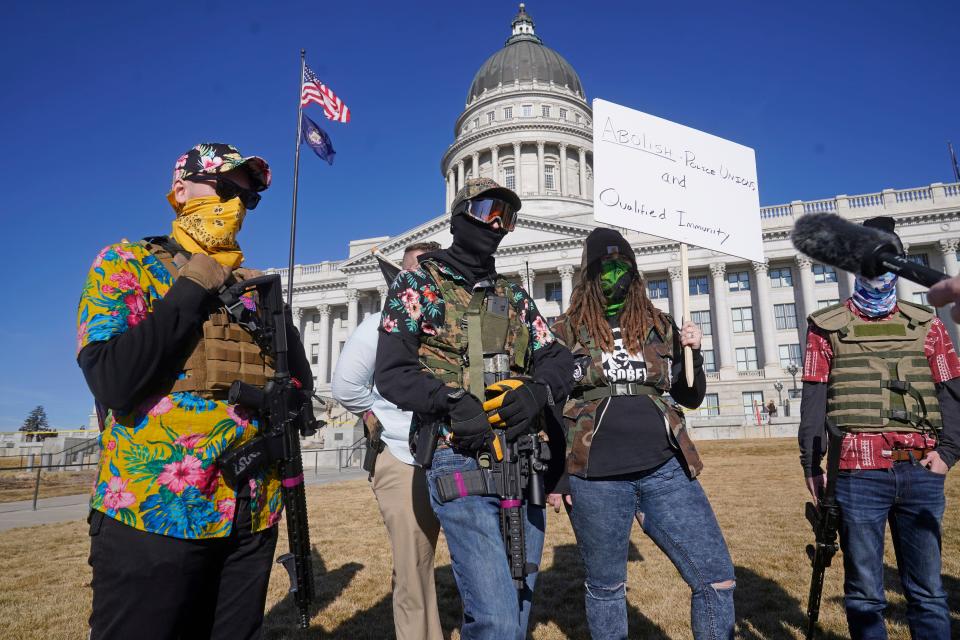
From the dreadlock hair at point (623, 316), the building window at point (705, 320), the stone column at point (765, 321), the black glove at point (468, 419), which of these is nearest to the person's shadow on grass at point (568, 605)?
the dreadlock hair at point (623, 316)

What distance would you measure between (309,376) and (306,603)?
1.12m

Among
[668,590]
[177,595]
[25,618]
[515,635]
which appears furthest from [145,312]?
[668,590]

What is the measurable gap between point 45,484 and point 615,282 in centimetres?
2544

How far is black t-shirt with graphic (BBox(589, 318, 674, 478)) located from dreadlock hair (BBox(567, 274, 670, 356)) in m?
0.20

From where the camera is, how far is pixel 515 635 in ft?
8.18

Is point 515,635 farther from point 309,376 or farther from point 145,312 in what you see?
point 145,312

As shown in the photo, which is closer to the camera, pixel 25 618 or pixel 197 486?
pixel 197 486

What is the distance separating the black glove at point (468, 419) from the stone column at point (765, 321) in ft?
160

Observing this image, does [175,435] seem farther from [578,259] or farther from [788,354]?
[788,354]

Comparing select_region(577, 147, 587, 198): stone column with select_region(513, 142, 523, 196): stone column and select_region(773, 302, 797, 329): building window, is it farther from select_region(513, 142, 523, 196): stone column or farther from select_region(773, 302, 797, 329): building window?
select_region(773, 302, 797, 329): building window

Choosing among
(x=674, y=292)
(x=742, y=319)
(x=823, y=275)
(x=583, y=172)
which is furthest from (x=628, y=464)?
(x=583, y=172)

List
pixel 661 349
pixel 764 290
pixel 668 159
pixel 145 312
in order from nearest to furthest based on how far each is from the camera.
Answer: pixel 145 312
pixel 661 349
pixel 668 159
pixel 764 290

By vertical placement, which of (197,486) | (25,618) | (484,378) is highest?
(484,378)

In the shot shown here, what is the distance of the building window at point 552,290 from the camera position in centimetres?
5429
